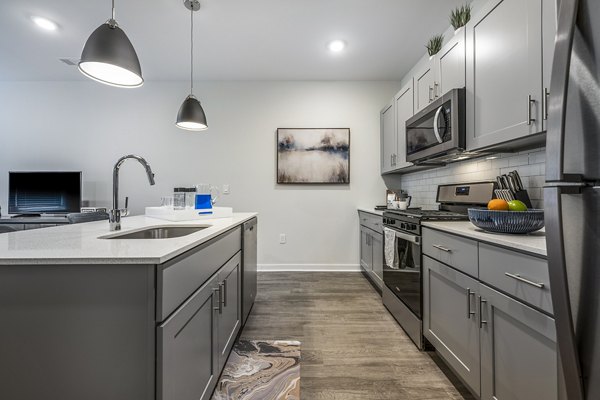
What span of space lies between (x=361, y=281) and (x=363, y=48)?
2.77 m

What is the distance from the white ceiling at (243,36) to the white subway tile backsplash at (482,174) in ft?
4.69

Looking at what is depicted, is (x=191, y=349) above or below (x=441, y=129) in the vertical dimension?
below

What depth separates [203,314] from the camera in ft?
4.05

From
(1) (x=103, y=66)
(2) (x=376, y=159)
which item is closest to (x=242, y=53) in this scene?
(1) (x=103, y=66)

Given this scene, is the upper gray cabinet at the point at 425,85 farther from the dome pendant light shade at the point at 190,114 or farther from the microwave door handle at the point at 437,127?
the dome pendant light shade at the point at 190,114

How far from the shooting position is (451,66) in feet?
6.81

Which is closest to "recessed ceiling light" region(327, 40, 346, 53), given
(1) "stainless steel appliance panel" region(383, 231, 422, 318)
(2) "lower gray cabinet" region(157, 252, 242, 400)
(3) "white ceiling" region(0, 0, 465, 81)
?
(3) "white ceiling" region(0, 0, 465, 81)

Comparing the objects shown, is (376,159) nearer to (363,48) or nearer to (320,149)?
(320,149)

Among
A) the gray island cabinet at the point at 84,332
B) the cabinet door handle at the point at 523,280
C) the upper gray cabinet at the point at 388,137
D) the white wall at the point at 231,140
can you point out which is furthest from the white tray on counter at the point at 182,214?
the upper gray cabinet at the point at 388,137

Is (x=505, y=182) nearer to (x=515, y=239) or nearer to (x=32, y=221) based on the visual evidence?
(x=515, y=239)

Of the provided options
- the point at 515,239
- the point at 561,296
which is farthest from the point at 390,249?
the point at 561,296

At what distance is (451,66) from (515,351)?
1.93 m

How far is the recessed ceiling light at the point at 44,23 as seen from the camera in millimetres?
2602

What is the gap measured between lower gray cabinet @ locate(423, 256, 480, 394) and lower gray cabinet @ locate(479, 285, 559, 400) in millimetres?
71
